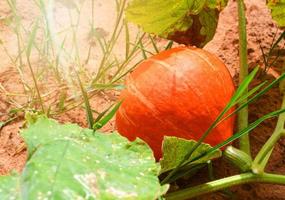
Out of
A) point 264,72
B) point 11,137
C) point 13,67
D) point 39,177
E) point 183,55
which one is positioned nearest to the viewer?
point 39,177

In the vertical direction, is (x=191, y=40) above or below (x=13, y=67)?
above

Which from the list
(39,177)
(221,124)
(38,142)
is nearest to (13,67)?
(221,124)

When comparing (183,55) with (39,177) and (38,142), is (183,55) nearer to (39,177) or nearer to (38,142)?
(38,142)

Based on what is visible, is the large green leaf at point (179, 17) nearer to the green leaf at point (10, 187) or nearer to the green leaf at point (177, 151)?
the green leaf at point (177, 151)

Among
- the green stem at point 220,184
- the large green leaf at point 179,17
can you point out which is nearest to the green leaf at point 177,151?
the green stem at point 220,184

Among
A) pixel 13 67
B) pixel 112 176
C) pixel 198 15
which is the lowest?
pixel 13 67

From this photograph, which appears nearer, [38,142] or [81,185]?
[81,185]

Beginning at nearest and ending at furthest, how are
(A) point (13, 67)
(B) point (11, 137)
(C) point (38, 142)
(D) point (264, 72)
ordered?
(C) point (38, 142) → (B) point (11, 137) → (D) point (264, 72) → (A) point (13, 67)
